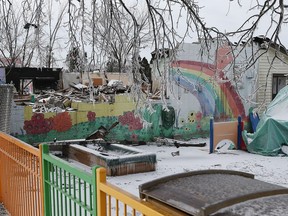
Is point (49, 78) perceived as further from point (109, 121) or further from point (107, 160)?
→ point (107, 160)

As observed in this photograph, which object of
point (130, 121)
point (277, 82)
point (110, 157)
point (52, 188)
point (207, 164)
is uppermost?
point (277, 82)

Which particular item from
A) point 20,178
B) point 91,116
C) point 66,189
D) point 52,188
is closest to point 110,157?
point 20,178

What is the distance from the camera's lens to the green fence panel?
2.68 m

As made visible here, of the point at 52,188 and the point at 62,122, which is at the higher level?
the point at 52,188

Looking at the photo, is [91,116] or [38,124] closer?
[38,124]

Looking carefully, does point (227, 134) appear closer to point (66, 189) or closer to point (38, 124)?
point (38, 124)

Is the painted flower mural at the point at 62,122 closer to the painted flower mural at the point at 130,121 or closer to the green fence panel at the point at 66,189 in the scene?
the painted flower mural at the point at 130,121

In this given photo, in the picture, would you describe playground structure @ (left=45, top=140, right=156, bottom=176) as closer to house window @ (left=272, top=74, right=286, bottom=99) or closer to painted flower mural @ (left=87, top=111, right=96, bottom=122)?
painted flower mural @ (left=87, top=111, right=96, bottom=122)

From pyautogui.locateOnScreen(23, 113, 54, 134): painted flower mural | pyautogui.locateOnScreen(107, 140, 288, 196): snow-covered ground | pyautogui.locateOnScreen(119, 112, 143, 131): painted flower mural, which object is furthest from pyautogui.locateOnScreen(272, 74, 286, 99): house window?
pyautogui.locateOnScreen(23, 113, 54, 134): painted flower mural

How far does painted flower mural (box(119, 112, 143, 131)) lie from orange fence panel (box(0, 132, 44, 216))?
Answer: 956cm

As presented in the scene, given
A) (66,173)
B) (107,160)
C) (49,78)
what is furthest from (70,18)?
(49,78)

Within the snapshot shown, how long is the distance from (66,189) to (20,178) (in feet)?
6.23

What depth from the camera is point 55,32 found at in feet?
19.7

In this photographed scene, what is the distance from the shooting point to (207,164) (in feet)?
37.8
